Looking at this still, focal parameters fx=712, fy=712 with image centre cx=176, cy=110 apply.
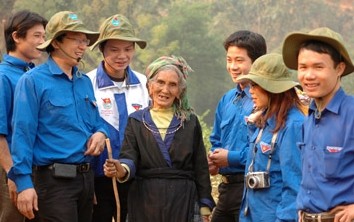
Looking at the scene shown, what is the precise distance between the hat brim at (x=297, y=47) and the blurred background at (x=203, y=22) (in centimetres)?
1841

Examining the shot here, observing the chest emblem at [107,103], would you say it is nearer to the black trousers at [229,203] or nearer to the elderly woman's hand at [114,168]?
the elderly woman's hand at [114,168]

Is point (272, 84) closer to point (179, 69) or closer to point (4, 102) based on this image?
point (179, 69)

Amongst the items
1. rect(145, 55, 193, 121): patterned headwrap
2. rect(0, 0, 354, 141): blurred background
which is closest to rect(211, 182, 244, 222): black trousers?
rect(145, 55, 193, 121): patterned headwrap

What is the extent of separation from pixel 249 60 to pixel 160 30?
34.6 meters

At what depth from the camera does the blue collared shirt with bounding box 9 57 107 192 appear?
15.3 ft

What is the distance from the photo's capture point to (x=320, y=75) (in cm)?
383

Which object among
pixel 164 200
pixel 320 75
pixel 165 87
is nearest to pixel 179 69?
pixel 165 87

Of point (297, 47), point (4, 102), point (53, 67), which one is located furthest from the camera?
point (4, 102)

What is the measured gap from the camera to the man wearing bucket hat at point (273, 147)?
13.7 feet

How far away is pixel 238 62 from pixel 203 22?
3868 cm

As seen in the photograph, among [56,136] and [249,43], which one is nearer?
[56,136]

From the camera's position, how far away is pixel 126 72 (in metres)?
5.57

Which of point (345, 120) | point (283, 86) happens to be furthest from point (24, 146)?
point (345, 120)

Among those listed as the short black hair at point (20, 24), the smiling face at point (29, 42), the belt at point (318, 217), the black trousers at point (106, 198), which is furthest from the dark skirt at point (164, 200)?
the short black hair at point (20, 24)
